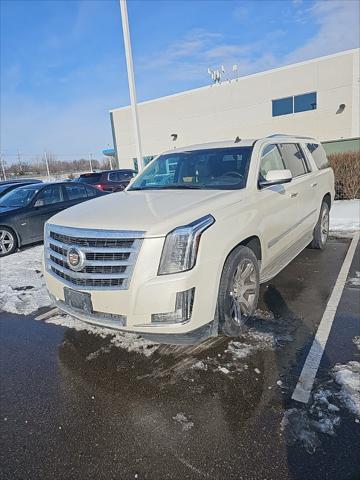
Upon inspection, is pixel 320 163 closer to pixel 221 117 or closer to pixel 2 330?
pixel 2 330

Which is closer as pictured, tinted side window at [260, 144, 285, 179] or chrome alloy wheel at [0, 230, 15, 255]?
tinted side window at [260, 144, 285, 179]

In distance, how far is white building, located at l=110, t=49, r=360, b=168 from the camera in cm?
2222

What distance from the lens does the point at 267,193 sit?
372 cm

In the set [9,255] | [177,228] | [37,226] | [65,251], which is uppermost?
[177,228]

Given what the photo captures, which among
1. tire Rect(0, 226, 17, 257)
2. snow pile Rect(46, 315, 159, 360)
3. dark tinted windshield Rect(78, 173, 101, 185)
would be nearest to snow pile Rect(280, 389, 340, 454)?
snow pile Rect(46, 315, 159, 360)

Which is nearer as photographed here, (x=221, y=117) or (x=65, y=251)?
(x=65, y=251)

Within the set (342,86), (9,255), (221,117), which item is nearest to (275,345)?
(9,255)

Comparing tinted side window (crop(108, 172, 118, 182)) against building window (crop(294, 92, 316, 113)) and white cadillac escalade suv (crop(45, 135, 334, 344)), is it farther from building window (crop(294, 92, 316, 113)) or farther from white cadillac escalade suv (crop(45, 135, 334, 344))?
building window (crop(294, 92, 316, 113))

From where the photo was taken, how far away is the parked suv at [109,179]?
1535 cm

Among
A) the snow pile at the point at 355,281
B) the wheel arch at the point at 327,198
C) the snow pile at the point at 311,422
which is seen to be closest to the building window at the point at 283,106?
the wheel arch at the point at 327,198

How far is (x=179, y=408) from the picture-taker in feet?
8.04

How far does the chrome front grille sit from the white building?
78.1 ft

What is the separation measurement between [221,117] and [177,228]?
27.2 meters

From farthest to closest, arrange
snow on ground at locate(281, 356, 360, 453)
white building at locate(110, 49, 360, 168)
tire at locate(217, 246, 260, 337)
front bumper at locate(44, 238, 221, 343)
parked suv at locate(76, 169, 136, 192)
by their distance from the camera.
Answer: white building at locate(110, 49, 360, 168) < parked suv at locate(76, 169, 136, 192) < tire at locate(217, 246, 260, 337) < front bumper at locate(44, 238, 221, 343) < snow on ground at locate(281, 356, 360, 453)
